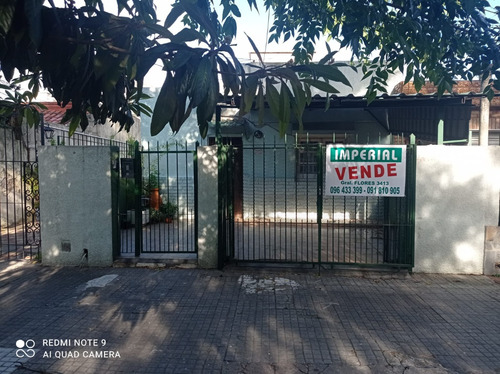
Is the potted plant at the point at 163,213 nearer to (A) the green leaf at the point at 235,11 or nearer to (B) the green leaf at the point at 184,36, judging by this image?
(A) the green leaf at the point at 235,11

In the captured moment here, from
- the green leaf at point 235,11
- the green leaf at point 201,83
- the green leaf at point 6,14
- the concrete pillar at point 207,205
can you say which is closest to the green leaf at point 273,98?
the green leaf at point 201,83

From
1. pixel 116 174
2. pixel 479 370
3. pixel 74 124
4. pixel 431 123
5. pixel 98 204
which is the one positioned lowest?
pixel 479 370

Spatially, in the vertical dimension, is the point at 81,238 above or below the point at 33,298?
above

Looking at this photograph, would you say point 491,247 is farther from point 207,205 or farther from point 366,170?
point 207,205

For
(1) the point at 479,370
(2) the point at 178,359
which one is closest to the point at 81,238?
(2) the point at 178,359

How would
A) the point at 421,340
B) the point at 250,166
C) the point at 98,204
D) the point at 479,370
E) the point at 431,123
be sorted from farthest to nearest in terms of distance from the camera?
the point at 250,166 → the point at 431,123 → the point at 98,204 → the point at 421,340 → the point at 479,370

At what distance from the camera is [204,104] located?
6.03 feet

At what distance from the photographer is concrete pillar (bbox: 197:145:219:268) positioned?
613 centimetres

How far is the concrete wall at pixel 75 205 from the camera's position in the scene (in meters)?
6.30

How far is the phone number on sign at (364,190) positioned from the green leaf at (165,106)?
4.55 metres

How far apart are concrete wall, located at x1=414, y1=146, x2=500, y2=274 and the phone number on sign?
43 cm

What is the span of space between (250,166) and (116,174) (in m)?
5.12

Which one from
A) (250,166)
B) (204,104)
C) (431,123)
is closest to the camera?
(204,104)

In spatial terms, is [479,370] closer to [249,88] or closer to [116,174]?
[249,88]
